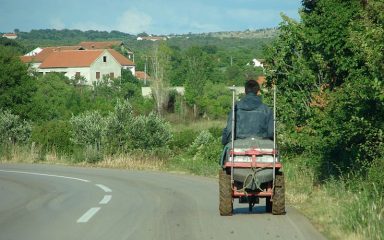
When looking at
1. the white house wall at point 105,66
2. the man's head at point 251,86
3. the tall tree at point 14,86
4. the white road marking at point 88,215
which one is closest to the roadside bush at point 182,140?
the tall tree at point 14,86

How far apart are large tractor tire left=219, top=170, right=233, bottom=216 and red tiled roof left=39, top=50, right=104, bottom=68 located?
122m

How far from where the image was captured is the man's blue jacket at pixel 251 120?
1263 cm

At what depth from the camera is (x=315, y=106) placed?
20.1m

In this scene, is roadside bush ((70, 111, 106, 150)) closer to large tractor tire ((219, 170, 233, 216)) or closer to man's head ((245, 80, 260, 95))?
large tractor tire ((219, 170, 233, 216))

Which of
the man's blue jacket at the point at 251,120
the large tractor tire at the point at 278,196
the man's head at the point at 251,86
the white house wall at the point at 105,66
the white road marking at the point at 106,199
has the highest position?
the white house wall at the point at 105,66

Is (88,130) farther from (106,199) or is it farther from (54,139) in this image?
(106,199)

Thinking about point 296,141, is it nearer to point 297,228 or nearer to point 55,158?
point 297,228

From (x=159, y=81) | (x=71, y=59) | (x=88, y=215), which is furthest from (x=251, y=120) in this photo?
(x=71, y=59)

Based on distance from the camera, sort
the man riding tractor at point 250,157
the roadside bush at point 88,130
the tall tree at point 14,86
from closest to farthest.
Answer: the man riding tractor at point 250,157
the roadside bush at point 88,130
the tall tree at point 14,86

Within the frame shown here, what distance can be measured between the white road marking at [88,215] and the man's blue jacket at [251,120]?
278 cm

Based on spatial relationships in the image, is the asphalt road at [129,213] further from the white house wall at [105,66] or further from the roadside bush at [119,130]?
the white house wall at [105,66]

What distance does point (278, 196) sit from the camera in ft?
41.3

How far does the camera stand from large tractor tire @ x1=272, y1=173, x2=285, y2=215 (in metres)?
12.5

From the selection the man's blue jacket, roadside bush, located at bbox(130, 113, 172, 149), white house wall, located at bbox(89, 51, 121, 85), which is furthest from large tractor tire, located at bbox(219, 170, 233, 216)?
white house wall, located at bbox(89, 51, 121, 85)
